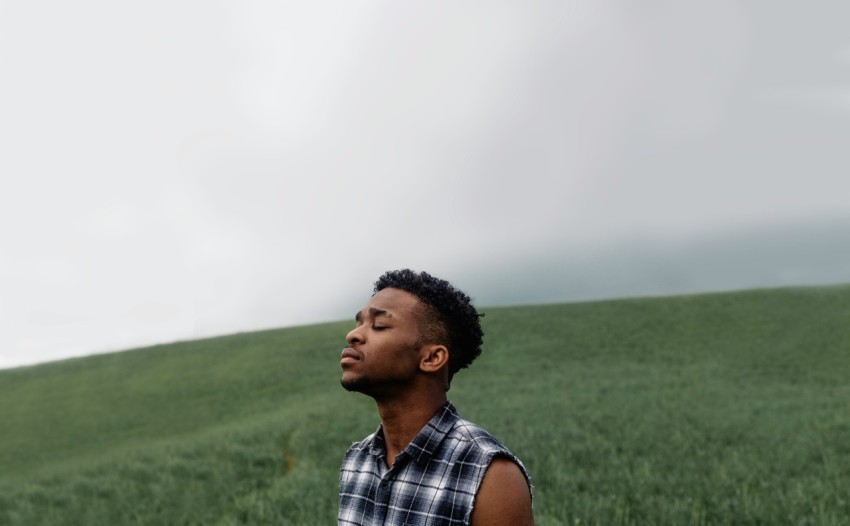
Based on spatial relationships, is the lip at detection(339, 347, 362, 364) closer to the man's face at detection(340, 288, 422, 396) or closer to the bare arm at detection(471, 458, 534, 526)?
the man's face at detection(340, 288, 422, 396)

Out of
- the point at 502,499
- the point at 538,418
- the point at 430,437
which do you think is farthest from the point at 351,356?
the point at 538,418

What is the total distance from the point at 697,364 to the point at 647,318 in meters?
11.1

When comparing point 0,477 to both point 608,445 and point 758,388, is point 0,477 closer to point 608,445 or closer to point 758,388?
point 608,445

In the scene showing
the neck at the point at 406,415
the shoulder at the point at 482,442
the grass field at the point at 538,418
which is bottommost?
the grass field at the point at 538,418

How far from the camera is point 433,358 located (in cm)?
263

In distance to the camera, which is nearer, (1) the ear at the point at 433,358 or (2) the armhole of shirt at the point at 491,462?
(2) the armhole of shirt at the point at 491,462

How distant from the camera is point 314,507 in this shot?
412 inches

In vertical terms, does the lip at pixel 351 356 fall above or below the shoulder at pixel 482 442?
above

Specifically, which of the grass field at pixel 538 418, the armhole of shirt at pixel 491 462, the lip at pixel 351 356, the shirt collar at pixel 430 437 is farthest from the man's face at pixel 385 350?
the grass field at pixel 538 418

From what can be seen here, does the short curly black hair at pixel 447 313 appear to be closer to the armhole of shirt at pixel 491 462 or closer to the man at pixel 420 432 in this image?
the man at pixel 420 432

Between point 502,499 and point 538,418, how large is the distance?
16198 millimetres

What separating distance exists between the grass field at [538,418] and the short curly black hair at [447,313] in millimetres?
5947

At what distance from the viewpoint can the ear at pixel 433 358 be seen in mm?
2609

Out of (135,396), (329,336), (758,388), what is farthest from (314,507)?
(329,336)
